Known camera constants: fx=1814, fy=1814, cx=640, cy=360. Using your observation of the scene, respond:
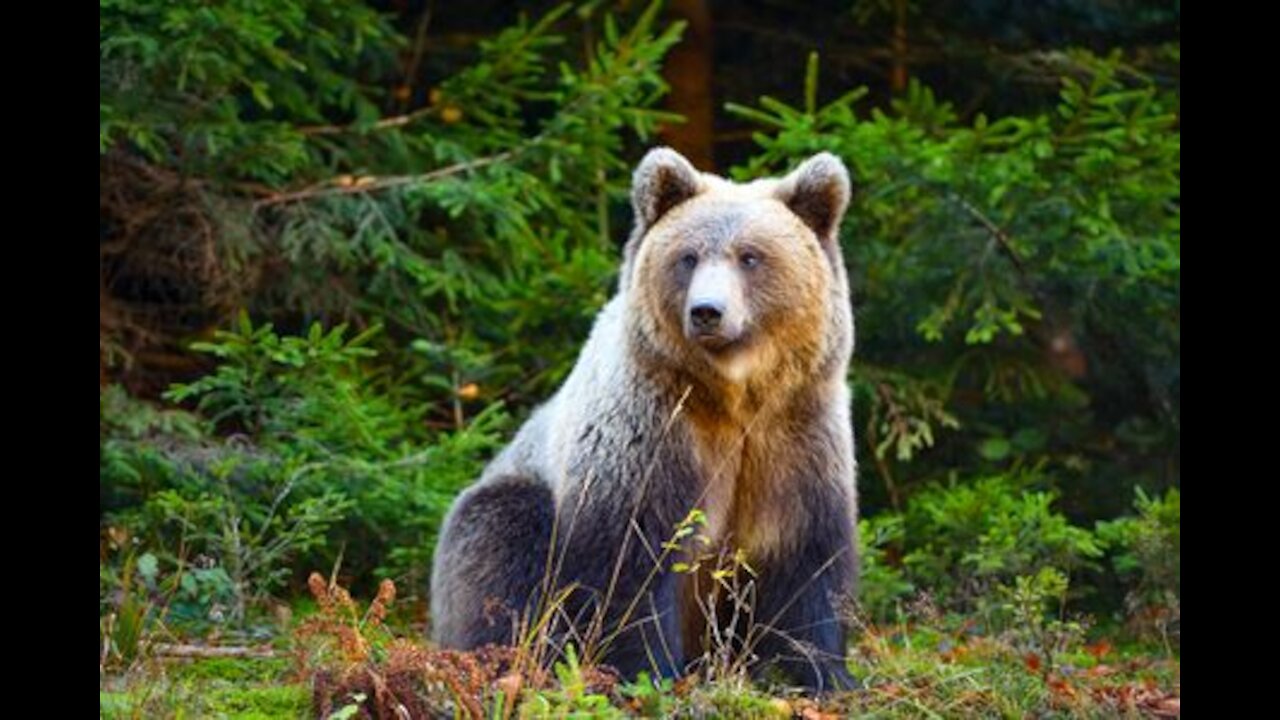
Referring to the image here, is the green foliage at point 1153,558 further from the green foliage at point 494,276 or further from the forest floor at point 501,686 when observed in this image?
the forest floor at point 501,686

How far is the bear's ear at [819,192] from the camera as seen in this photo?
22.2ft

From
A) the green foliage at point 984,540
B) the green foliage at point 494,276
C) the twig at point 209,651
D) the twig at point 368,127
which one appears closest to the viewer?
the twig at point 209,651

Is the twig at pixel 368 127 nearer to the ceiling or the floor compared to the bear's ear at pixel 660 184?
nearer to the ceiling

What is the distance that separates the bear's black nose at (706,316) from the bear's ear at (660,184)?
76 centimetres

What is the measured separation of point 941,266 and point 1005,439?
187 cm

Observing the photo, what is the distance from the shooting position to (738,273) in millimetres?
6449

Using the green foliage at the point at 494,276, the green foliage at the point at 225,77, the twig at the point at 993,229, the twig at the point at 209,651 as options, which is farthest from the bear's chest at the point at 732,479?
the twig at the point at 993,229

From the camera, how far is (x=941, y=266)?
34.2 ft

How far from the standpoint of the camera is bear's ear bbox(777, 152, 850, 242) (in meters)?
6.76

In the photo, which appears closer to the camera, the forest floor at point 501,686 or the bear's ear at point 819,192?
the forest floor at point 501,686

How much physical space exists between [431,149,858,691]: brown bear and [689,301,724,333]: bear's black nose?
0.01m

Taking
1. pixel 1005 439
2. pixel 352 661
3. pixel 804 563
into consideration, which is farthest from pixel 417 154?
pixel 352 661

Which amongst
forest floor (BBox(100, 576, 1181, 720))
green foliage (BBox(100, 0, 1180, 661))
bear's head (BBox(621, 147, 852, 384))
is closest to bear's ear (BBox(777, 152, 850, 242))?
bear's head (BBox(621, 147, 852, 384))

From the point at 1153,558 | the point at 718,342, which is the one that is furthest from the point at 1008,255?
the point at 718,342
